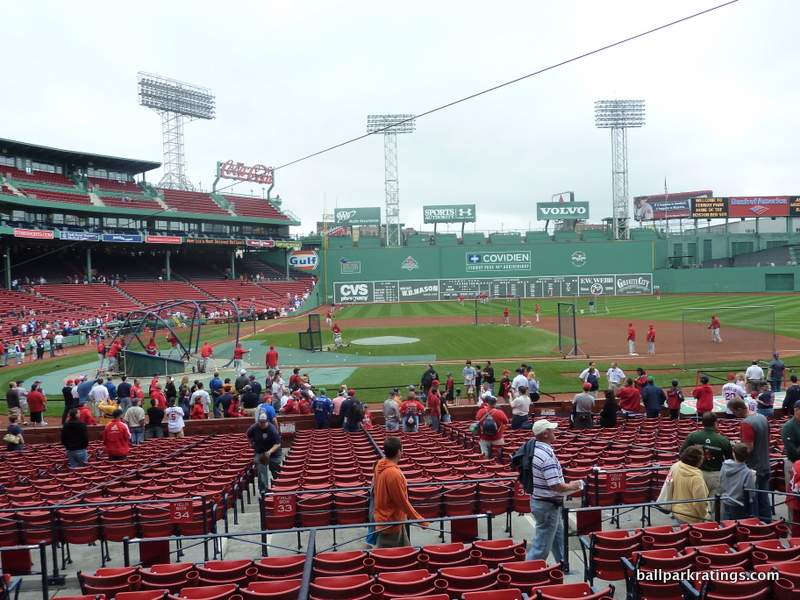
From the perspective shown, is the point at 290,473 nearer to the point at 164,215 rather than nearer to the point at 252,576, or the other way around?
the point at 252,576

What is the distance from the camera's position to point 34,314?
40750mm

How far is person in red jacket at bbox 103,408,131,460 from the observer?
Answer: 1094cm

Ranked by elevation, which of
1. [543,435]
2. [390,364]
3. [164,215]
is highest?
[164,215]

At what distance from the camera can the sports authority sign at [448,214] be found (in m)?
81.2

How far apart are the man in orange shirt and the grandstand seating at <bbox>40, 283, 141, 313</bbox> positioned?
45.4 metres

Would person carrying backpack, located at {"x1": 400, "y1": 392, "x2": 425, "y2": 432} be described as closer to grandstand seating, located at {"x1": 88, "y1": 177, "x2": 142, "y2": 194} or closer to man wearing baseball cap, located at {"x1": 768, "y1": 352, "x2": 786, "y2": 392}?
man wearing baseball cap, located at {"x1": 768, "y1": 352, "x2": 786, "y2": 392}

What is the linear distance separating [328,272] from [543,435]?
217 feet

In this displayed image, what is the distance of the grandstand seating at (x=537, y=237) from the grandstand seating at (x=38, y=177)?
5533 cm

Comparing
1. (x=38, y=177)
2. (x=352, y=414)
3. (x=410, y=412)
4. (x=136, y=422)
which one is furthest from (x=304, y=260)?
(x=410, y=412)

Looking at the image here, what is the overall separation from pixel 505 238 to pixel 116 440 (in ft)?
229

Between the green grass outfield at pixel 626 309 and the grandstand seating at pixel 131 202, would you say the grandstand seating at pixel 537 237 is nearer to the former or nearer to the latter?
the green grass outfield at pixel 626 309

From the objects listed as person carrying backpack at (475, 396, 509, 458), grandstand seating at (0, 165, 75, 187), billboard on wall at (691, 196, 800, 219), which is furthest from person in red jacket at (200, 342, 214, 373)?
billboard on wall at (691, 196, 800, 219)

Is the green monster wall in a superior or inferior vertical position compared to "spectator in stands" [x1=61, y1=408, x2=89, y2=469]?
superior

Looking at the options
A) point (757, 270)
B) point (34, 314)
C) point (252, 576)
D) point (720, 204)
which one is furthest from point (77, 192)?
point (720, 204)
